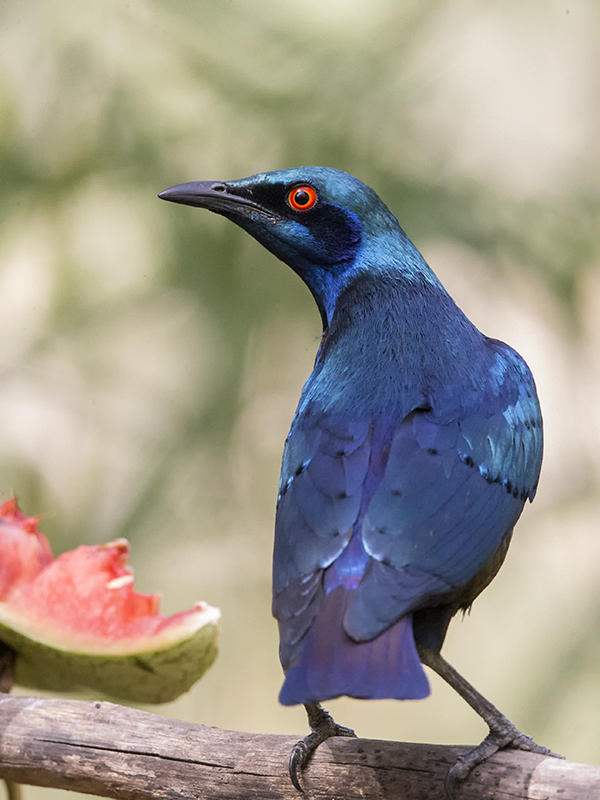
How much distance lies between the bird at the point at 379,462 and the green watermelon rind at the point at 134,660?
306 millimetres

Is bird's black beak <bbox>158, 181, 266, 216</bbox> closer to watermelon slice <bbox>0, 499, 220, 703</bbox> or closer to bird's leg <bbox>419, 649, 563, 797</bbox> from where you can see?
watermelon slice <bbox>0, 499, 220, 703</bbox>

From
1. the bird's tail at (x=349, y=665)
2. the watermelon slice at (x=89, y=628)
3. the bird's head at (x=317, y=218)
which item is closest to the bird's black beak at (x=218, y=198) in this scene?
the bird's head at (x=317, y=218)

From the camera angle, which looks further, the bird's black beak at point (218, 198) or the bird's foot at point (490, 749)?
the bird's black beak at point (218, 198)

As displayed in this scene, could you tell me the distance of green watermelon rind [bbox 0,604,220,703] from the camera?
1979mm

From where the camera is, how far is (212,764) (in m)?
1.70

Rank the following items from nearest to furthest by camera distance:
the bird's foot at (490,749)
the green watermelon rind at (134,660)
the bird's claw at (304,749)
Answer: the bird's foot at (490,749)
the bird's claw at (304,749)
the green watermelon rind at (134,660)

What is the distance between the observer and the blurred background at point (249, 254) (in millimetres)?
3221

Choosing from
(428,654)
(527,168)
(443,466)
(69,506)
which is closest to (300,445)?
(443,466)

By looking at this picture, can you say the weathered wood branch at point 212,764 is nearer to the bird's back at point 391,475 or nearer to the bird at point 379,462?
the bird at point 379,462

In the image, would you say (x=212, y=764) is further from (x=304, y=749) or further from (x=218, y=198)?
(x=218, y=198)

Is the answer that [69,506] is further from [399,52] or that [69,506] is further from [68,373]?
[399,52]

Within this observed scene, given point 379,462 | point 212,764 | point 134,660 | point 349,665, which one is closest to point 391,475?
point 379,462

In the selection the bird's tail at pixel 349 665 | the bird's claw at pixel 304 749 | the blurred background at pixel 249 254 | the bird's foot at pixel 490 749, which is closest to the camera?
the bird's tail at pixel 349 665

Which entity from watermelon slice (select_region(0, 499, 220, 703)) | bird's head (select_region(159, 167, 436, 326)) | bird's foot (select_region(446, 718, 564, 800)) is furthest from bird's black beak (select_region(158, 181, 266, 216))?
bird's foot (select_region(446, 718, 564, 800))
